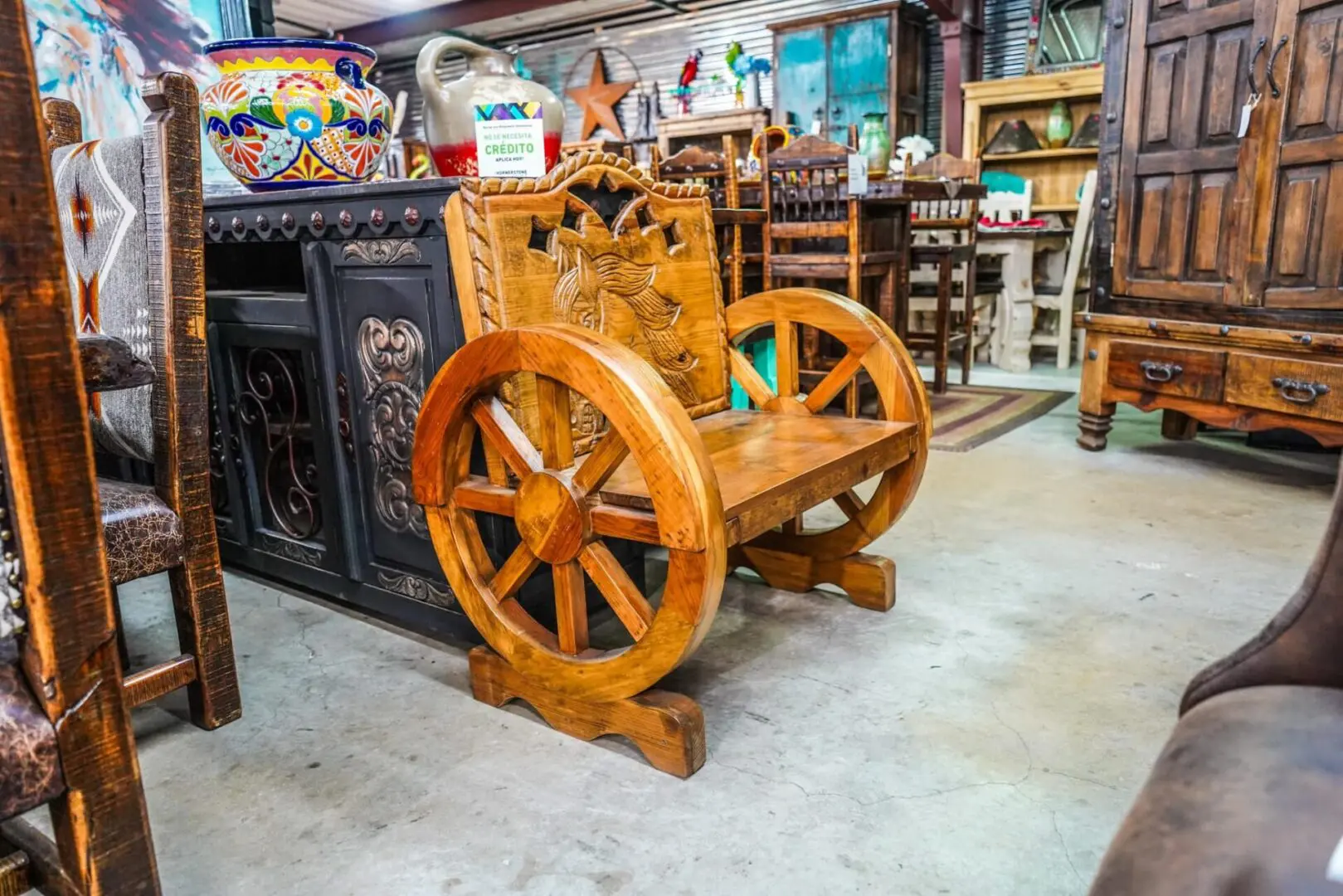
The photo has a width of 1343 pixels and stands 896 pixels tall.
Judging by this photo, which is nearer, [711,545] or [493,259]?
[711,545]

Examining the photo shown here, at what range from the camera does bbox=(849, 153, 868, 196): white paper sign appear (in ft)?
10.6

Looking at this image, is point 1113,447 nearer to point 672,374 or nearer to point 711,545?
point 672,374

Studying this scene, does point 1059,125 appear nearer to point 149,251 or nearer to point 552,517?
point 552,517

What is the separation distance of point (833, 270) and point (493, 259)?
226 cm

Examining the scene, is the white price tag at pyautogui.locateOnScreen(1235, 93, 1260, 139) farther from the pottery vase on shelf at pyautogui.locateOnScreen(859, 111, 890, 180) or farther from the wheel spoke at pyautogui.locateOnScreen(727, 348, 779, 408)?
the pottery vase on shelf at pyautogui.locateOnScreen(859, 111, 890, 180)

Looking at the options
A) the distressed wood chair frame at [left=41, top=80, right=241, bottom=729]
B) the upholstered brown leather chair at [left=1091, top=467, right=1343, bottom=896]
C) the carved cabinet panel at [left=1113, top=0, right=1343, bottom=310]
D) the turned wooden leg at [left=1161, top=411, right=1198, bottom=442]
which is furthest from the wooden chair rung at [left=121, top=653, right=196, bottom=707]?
the turned wooden leg at [left=1161, top=411, right=1198, bottom=442]

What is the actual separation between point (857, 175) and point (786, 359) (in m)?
1.64

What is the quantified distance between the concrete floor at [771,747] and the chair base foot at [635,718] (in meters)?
0.03

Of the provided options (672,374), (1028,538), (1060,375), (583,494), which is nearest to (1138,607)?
(1028,538)

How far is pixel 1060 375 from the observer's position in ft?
15.5

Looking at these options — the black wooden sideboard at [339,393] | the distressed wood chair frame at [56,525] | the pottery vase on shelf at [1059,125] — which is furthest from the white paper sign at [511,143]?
the pottery vase on shelf at [1059,125]

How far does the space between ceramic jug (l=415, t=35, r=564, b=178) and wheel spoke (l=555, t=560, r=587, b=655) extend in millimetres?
723

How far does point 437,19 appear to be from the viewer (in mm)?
8172

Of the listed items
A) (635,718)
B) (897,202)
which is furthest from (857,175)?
(635,718)
